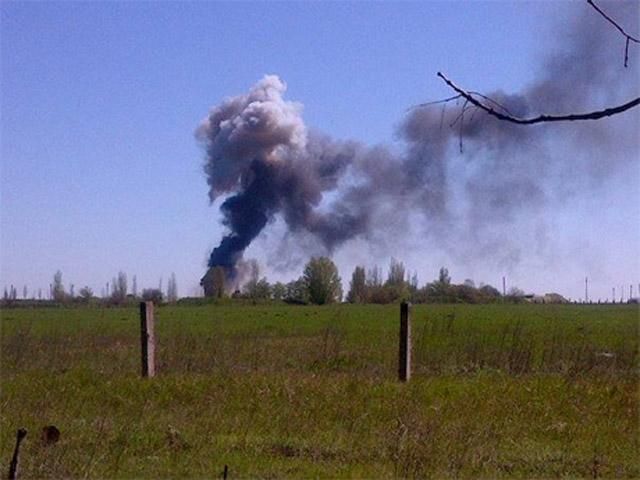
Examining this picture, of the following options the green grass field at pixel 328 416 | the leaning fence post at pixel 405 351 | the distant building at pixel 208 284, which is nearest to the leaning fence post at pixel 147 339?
the green grass field at pixel 328 416

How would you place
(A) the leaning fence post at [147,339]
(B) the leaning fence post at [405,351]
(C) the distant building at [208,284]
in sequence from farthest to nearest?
(C) the distant building at [208,284] < (A) the leaning fence post at [147,339] < (B) the leaning fence post at [405,351]

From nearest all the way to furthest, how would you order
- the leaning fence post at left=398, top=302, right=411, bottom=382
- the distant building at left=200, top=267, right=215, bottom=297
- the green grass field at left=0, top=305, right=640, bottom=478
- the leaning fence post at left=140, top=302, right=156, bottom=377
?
the green grass field at left=0, top=305, right=640, bottom=478 < the leaning fence post at left=398, top=302, right=411, bottom=382 < the leaning fence post at left=140, top=302, right=156, bottom=377 < the distant building at left=200, top=267, right=215, bottom=297

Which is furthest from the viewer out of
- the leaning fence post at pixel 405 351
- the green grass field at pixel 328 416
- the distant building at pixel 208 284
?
the distant building at pixel 208 284

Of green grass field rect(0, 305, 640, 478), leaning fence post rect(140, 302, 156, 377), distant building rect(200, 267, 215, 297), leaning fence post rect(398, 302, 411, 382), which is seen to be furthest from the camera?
distant building rect(200, 267, 215, 297)

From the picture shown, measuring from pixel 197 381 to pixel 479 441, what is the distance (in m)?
4.53

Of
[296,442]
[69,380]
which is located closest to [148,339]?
[69,380]

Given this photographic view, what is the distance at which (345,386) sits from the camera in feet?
36.9

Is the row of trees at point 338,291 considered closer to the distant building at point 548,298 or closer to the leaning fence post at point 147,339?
the distant building at point 548,298

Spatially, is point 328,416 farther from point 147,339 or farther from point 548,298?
point 548,298

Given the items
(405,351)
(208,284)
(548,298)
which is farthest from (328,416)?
(548,298)

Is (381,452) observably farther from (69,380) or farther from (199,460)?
(69,380)

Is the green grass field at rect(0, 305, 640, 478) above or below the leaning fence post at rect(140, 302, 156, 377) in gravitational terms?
below

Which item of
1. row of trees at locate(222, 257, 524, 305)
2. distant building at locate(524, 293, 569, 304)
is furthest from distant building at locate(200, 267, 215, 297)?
distant building at locate(524, 293, 569, 304)

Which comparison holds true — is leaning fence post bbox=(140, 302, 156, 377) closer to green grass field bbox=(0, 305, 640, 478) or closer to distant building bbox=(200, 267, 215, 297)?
green grass field bbox=(0, 305, 640, 478)
